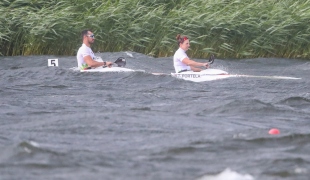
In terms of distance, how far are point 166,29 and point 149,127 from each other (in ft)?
37.6

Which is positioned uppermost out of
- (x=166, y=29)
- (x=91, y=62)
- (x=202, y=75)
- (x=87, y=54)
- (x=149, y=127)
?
(x=166, y=29)

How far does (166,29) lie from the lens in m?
21.8

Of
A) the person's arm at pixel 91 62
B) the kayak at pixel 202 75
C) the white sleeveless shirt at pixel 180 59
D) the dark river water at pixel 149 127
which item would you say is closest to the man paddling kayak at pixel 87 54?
the person's arm at pixel 91 62

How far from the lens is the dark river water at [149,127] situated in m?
8.08

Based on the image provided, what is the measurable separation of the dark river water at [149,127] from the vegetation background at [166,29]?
12.4 ft

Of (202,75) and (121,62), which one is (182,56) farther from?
(121,62)

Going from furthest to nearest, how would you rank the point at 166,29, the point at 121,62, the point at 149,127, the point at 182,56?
1. the point at 166,29
2. the point at 121,62
3. the point at 182,56
4. the point at 149,127

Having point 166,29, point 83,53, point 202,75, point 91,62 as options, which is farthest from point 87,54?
point 166,29

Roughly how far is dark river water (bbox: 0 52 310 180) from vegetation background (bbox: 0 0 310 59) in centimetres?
378

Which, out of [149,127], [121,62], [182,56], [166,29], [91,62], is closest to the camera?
[149,127]

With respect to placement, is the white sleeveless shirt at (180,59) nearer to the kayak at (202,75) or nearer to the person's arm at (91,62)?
the kayak at (202,75)

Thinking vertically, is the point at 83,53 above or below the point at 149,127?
above

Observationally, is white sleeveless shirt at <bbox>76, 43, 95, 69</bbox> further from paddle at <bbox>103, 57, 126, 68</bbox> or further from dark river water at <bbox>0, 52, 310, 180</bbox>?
paddle at <bbox>103, 57, 126, 68</bbox>

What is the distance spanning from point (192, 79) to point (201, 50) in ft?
17.3
